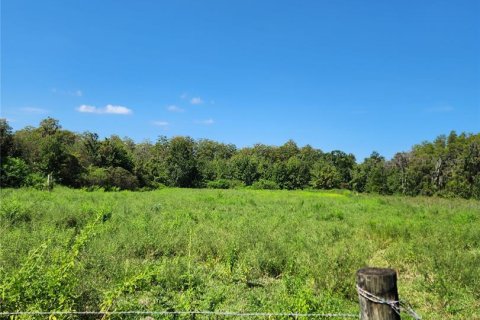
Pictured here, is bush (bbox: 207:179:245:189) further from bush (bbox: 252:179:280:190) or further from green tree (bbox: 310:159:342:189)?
green tree (bbox: 310:159:342:189)

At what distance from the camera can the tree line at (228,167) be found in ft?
125

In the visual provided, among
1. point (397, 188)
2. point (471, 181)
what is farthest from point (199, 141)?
point (471, 181)

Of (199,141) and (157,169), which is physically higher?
(199,141)

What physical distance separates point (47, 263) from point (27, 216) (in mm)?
5736

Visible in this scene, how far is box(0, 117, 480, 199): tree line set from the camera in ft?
125

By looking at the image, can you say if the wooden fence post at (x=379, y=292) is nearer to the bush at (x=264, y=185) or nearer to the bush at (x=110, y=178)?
the bush at (x=110, y=178)

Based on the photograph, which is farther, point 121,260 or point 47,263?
point 121,260

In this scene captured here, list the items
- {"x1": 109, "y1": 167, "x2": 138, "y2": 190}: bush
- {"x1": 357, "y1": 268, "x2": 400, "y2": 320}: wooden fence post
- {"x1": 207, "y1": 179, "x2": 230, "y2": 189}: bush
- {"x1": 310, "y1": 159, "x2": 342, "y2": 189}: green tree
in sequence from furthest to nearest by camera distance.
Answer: {"x1": 310, "y1": 159, "x2": 342, "y2": 189}: green tree, {"x1": 207, "y1": 179, "x2": 230, "y2": 189}: bush, {"x1": 109, "y1": 167, "x2": 138, "y2": 190}: bush, {"x1": 357, "y1": 268, "x2": 400, "y2": 320}: wooden fence post

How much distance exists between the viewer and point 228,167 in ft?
237

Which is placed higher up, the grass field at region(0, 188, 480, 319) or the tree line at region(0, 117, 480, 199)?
the tree line at region(0, 117, 480, 199)

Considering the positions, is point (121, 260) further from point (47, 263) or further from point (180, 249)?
point (180, 249)

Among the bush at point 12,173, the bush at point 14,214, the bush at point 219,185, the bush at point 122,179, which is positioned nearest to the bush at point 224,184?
the bush at point 219,185

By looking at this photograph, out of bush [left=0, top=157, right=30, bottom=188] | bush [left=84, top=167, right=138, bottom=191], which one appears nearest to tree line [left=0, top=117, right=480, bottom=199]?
bush [left=84, top=167, right=138, bottom=191]

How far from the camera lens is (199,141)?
93812 millimetres
